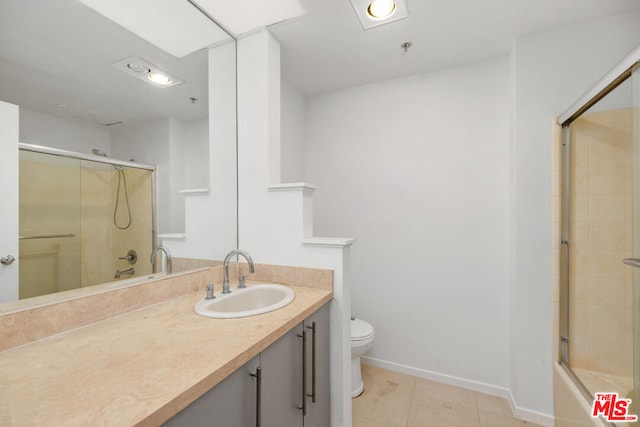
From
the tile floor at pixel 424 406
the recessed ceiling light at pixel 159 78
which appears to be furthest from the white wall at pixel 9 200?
the tile floor at pixel 424 406

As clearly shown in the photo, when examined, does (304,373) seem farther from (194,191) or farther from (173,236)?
(194,191)

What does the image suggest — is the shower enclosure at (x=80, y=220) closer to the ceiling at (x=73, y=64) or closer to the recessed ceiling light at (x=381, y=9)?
the ceiling at (x=73, y=64)

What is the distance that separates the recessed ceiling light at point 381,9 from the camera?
4.63ft

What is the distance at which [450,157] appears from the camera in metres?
1.98

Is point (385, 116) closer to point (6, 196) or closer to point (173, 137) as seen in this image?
point (173, 137)

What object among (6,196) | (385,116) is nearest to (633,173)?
(385,116)

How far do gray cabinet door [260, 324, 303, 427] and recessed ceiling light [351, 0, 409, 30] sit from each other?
1.66m

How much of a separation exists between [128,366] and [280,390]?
513mm

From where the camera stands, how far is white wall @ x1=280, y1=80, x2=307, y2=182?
218cm

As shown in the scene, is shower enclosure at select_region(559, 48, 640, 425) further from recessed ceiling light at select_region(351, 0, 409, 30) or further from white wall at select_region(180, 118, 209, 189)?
white wall at select_region(180, 118, 209, 189)

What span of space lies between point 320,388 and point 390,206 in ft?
4.61

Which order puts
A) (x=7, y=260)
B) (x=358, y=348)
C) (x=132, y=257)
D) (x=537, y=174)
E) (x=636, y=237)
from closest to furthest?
(x=7, y=260) → (x=636, y=237) → (x=132, y=257) → (x=537, y=174) → (x=358, y=348)

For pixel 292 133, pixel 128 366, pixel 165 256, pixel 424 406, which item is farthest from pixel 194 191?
pixel 424 406

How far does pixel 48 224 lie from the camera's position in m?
0.92
